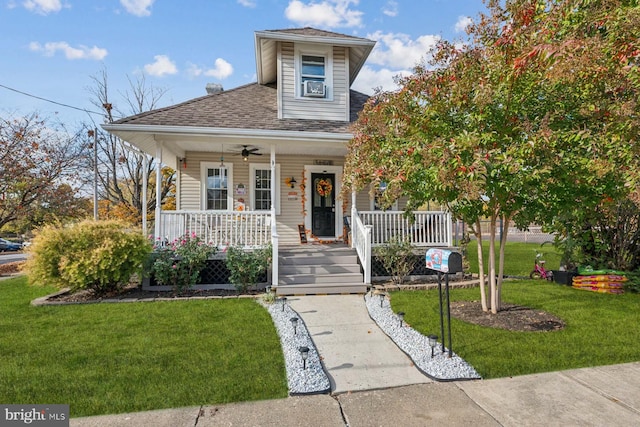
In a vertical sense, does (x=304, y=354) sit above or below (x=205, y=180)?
below

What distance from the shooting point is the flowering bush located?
6.72 meters

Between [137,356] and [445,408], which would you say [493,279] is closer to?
[445,408]

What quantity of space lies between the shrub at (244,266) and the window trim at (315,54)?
4.73m

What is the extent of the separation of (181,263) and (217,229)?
1.22m

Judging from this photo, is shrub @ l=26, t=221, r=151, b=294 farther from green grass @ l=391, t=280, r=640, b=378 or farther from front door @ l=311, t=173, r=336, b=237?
green grass @ l=391, t=280, r=640, b=378

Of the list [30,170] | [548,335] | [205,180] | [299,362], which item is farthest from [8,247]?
[548,335]

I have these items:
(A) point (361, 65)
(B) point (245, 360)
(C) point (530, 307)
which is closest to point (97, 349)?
(B) point (245, 360)

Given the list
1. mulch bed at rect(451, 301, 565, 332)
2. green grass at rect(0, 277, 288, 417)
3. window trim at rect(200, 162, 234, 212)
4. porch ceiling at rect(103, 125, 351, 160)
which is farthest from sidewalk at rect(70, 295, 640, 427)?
window trim at rect(200, 162, 234, 212)

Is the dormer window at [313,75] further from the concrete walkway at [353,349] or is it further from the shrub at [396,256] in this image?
the concrete walkway at [353,349]

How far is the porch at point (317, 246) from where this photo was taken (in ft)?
23.0

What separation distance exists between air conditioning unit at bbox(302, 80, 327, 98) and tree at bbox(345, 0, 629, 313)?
4536mm

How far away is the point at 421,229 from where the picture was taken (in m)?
8.31

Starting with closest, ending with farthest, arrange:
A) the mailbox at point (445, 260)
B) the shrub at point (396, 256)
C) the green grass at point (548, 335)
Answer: the mailbox at point (445, 260), the green grass at point (548, 335), the shrub at point (396, 256)

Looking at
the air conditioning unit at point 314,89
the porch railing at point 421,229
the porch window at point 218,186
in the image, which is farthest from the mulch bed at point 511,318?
the porch window at point 218,186
